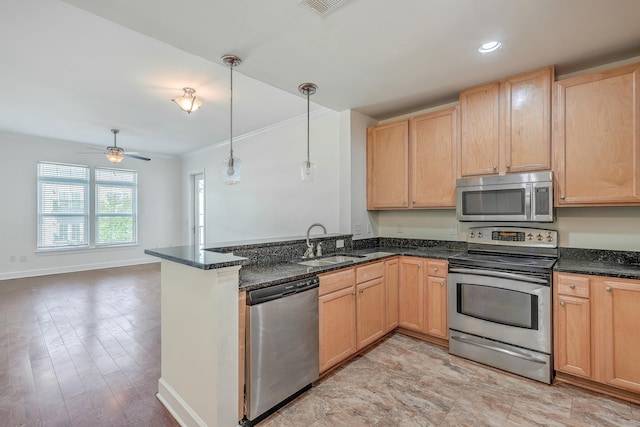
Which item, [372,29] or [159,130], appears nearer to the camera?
[372,29]

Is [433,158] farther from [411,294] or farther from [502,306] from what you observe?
[502,306]

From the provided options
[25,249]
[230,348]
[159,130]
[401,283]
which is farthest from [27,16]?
[25,249]

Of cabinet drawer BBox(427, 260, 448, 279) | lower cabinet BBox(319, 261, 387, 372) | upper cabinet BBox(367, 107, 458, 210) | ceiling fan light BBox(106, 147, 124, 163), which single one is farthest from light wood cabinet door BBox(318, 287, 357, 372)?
ceiling fan light BBox(106, 147, 124, 163)

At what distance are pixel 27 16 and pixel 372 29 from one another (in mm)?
2533

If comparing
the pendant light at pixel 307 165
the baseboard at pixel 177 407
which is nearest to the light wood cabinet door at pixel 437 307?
the pendant light at pixel 307 165

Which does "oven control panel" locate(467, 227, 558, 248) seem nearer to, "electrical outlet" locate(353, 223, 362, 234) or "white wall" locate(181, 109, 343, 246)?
"electrical outlet" locate(353, 223, 362, 234)

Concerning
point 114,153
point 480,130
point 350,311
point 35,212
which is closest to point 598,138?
point 480,130

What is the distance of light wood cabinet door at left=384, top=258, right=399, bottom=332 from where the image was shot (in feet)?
9.86

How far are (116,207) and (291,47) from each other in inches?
264

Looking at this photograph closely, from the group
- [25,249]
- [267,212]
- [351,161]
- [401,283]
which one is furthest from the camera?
[25,249]

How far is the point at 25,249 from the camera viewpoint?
5.79 m

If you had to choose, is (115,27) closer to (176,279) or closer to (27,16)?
(27,16)

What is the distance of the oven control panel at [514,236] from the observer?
105 inches

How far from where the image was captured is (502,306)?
245cm
